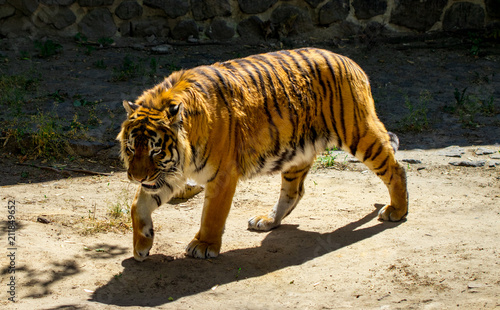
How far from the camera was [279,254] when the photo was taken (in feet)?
14.0

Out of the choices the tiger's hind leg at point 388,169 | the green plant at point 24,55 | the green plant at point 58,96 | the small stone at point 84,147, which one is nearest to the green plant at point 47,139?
the small stone at point 84,147

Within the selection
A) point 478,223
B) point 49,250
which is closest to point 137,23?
point 49,250

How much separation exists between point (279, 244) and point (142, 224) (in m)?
1.13

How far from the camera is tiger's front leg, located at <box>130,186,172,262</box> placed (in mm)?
3926

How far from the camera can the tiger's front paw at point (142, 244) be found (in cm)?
393

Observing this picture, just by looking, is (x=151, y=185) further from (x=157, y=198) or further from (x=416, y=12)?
(x=416, y=12)

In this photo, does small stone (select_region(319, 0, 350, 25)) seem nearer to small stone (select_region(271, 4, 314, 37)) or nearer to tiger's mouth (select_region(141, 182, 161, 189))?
small stone (select_region(271, 4, 314, 37))

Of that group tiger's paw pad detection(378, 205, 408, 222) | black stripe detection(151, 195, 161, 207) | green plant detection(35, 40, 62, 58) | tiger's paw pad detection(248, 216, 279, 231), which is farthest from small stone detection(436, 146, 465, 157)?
green plant detection(35, 40, 62, 58)

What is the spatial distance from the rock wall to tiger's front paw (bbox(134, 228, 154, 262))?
5392mm

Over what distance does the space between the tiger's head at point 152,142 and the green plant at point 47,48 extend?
485 centimetres

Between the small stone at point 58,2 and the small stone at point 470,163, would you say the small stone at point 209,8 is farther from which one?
the small stone at point 470,163

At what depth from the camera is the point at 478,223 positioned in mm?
4453

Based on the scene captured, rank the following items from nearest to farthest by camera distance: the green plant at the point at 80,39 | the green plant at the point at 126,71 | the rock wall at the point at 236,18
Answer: the green plant at the point at 126,71
the rock wall at the point at 236,18
the green plant at the point at 80,39

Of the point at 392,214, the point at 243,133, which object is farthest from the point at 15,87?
the point at 392,214
